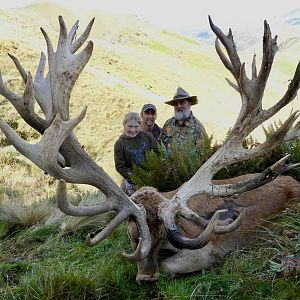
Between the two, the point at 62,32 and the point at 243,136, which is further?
the point at 243,136

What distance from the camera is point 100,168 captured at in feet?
13.8

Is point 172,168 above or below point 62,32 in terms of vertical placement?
below

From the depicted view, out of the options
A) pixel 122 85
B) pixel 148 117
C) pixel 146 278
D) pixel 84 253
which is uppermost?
pixel 148 117

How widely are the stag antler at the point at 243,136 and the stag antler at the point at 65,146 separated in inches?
14.3

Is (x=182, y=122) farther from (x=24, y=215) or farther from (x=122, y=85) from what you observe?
(x=122, y=85)

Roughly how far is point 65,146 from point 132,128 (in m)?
3.37

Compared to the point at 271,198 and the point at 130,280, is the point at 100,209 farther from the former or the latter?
the point at 271,198

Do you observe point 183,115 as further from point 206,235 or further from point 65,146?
point 206,235

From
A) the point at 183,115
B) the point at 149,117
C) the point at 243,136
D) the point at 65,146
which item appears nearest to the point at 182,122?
the point at 183,115

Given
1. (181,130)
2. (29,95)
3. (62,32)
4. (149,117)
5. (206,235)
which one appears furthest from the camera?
(149,117)

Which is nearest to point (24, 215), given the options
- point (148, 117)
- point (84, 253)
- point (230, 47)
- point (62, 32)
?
point (84, 253)

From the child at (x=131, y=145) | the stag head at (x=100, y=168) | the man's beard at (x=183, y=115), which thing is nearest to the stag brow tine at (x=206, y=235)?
the stag head at (x=100, y=168)

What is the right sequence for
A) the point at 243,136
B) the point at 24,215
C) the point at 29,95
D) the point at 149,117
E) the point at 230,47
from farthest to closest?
the point at 149,117 → the point at 24,215 → the point at 243,136 → the point at 230,47 → the point at 29,95

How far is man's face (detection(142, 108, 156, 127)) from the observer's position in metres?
8.32
